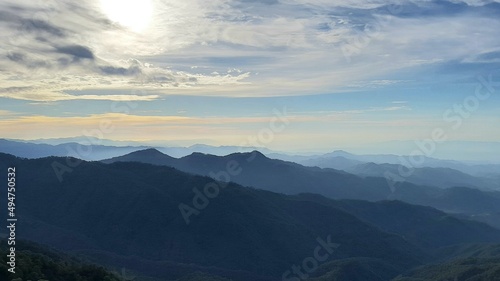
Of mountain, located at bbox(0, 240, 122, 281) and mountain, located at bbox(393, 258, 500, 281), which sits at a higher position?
mountain, located at bbox(0, 240, 122, 281)

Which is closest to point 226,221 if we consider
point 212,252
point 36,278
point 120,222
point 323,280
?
point 212,252

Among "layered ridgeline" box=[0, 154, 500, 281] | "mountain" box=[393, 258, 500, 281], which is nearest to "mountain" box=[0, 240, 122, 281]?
"layered ridgeline" box=[0, 154, 500, 281]

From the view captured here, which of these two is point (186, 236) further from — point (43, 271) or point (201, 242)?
point (43, 271)

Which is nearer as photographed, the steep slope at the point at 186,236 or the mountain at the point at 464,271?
the mountain at the point at 464,271

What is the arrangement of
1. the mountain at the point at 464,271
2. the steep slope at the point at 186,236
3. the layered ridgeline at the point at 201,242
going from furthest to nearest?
1. the steep slope at the point at 186,236
2. the layered ridgeline at the point at 201,242
3. the mountain at the point at 464,271

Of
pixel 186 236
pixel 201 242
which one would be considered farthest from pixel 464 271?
pixel 186 236

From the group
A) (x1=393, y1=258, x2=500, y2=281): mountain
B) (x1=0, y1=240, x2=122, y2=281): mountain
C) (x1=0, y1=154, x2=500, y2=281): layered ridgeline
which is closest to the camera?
(x1=0, y1=240, x2=122, y2=281): mountain

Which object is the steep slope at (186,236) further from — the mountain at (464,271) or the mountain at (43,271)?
the mountain at (43,271)

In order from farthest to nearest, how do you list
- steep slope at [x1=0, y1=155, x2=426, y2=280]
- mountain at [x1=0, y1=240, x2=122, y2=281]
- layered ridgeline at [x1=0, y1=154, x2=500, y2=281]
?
1. steep slope at [x1=0, y1=155, x2=426, y2=280]
2. layered ridgeline at [x1=0, y1=154, x2=500, y2=281]
3. mountain at [x1=0, y1=240, x2=122, y2=281]

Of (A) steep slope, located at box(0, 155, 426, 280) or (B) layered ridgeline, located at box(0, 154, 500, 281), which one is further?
(A) steep slope, located at box(0, 155, 426, 280)

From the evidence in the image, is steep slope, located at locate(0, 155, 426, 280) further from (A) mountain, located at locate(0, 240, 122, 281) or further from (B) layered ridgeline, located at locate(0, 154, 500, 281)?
(A) mountain, located at locate(0, 240, 122, 281)

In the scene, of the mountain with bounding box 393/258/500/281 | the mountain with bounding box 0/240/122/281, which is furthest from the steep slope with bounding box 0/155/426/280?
the mountain with bounding box 0/240/122/281

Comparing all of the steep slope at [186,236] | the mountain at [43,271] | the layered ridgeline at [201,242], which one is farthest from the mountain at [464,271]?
the mountain at [43,271]
